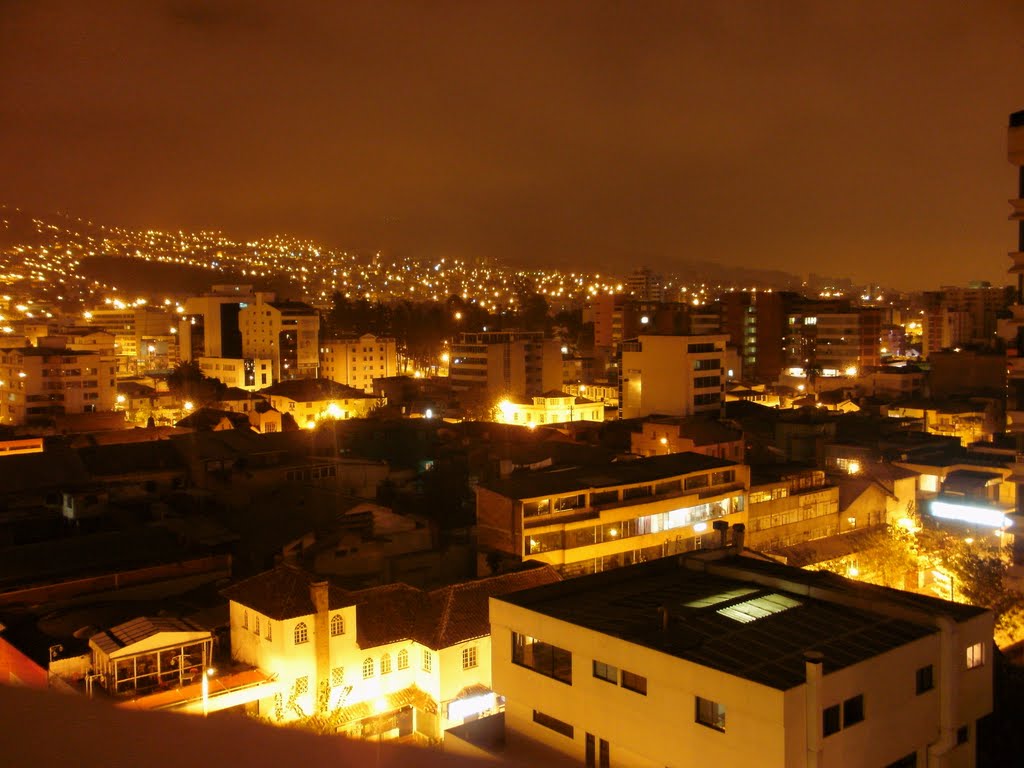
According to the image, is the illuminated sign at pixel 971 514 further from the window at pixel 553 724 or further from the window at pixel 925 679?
the window at pixel 553 724

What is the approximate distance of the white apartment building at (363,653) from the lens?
4773 millimetres

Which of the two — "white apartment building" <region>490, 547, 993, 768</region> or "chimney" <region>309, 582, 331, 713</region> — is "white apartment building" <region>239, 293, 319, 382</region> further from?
"white apartment building" <region>490, 547, 993, 768</region>

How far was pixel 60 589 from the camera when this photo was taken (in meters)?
5.79

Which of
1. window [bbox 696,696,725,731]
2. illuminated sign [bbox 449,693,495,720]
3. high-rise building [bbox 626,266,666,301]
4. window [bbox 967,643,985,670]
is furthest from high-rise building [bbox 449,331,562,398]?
high-rise building [bbox 626,266,666,301]

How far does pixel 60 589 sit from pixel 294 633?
1.93m

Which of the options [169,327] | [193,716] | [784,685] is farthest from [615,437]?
[169,327]

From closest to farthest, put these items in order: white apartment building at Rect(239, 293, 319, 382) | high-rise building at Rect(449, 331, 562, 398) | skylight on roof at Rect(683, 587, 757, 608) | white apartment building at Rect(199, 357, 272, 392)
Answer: skylight on roof at Rect(683, 587, 757, 608), high-rise building at Rect(449, 331, 562, 398), white apartment building at Rect(199, 357, 272, 392), white apartment building at Rect(239, 293, 319, 382)

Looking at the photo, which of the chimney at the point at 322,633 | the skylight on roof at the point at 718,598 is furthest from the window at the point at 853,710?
the chimney at the point at 322,633

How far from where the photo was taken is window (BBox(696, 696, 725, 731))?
282 centimetres

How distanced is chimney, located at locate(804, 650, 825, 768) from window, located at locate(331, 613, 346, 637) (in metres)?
2.82

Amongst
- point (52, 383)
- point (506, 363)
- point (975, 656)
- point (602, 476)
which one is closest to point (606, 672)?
point (975, 656)

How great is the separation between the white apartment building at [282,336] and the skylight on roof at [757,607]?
1695 cm

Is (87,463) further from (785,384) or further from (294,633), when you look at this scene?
(785,384)

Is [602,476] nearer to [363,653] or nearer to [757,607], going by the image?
[363,653]
